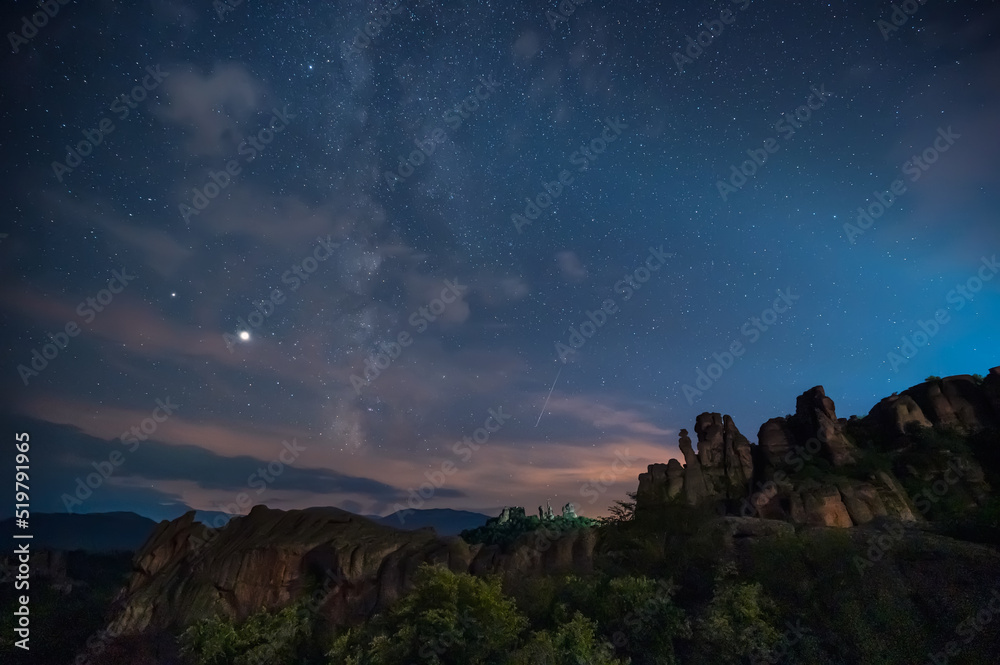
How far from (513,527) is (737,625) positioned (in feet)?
57.0

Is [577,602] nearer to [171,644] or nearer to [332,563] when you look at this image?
[332,563]

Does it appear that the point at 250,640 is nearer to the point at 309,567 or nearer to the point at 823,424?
the point at 309,567

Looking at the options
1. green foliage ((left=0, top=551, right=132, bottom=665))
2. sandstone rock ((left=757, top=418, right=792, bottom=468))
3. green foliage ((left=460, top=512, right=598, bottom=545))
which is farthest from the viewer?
sandstone rock ((left=757, top=418, right=792, bottom=468))

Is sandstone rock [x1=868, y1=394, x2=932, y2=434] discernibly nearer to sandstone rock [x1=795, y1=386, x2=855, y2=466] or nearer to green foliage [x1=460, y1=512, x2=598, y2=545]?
sandstone rock [x1=795, y1=386, x2=855, y2=466]

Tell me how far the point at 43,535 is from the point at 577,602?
237 meters

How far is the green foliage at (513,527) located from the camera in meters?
30.5

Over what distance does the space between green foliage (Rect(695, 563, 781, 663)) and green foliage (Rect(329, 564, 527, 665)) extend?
566cm

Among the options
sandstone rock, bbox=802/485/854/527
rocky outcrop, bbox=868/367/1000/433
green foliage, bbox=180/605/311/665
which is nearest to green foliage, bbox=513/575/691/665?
green foliage, bbox=180/605/311/665

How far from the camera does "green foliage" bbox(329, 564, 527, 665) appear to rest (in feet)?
52.5

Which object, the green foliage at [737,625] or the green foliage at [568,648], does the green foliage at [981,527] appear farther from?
the green foliage at [568,648]

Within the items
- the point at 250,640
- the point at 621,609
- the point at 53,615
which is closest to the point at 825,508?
the point at 621,609

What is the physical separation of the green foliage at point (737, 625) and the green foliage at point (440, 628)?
223 inches

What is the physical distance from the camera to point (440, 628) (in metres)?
16.5

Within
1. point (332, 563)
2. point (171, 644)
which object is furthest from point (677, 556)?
point (171, 644)
